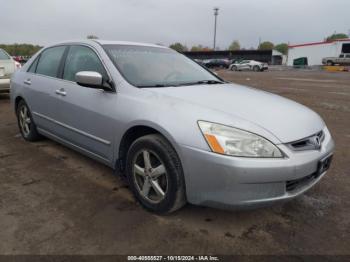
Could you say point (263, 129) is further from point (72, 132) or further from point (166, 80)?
point (72, 132)

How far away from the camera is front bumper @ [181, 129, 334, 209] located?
7.13ft

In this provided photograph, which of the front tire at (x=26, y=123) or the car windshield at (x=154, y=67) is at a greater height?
the car windshield at (x=154, y=67)

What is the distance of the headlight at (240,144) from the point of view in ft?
7.25

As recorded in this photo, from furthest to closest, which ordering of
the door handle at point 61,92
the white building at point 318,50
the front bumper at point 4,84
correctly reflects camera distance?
1. the white building at point 318,50
2. the front bumper at point 4,84
3. the door handle at point 61,92

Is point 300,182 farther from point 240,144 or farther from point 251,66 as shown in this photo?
point 251,66

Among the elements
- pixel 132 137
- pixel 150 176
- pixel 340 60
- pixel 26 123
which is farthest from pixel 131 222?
pixel 340 60

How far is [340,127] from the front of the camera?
5918mm

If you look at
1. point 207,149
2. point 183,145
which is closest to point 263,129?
point 207,149

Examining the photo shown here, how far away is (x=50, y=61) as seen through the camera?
13.6ft

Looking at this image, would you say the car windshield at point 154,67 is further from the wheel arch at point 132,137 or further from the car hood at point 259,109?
the wheel arch at point 132,137

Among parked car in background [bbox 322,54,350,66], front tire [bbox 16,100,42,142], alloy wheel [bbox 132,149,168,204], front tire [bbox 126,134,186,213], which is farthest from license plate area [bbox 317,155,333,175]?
parked car in background [bbox 322,54,350,66]

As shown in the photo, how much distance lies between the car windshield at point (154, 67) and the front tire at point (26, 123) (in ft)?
6.36

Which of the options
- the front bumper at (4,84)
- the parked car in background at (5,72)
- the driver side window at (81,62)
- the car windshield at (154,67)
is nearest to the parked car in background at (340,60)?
the parked car in background at (5,72)

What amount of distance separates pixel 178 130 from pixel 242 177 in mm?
580
